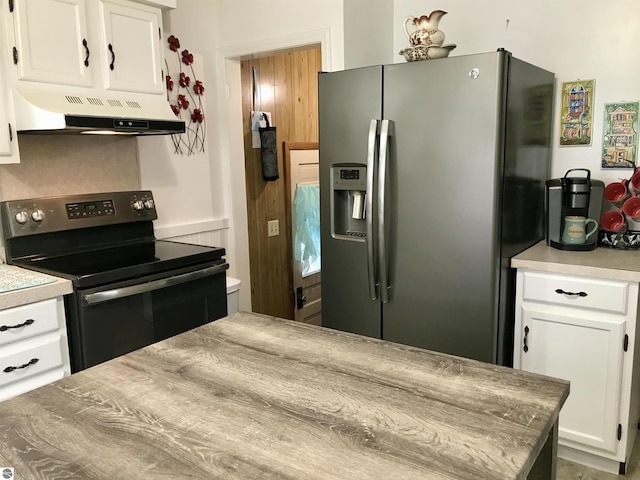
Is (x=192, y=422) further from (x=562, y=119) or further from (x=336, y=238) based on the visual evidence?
(x=562, y=119)

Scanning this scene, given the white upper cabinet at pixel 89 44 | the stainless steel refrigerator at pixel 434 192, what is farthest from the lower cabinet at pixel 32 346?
the stainless steel refrigerator at pixel 434 192

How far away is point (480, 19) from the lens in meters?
2.79

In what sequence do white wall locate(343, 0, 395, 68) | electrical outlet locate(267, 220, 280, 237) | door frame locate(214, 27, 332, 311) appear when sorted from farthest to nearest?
electrical outlet locate(267, 220, 280, 237) → door frame locate(214, 27, 332, 311) → white wall locate(343, 0, 395, 68)

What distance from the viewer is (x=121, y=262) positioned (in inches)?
88.9

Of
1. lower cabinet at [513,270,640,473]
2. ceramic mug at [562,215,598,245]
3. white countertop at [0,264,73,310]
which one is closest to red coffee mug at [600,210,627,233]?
ceramic mug at [562,215,598,245]

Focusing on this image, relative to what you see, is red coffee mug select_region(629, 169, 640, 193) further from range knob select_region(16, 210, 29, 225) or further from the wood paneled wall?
range knob select_region(16, 210, 29, 225)

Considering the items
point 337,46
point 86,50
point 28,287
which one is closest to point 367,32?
point 337,46

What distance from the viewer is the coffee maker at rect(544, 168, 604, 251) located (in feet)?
7.73

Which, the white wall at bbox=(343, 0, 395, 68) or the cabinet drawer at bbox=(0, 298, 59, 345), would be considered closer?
the cabinet drawer at bbox=(0, 298, 59, 345)

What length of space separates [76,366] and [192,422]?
1287mm

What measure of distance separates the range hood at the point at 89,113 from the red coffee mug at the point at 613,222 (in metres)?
2.06

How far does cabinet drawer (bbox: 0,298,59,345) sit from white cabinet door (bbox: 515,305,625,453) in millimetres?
1894

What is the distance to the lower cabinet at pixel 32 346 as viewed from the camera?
5.99 ft

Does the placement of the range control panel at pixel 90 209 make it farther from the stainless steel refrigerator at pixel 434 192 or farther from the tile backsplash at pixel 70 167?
the stainless steel refrigerator at pixel 434 192
